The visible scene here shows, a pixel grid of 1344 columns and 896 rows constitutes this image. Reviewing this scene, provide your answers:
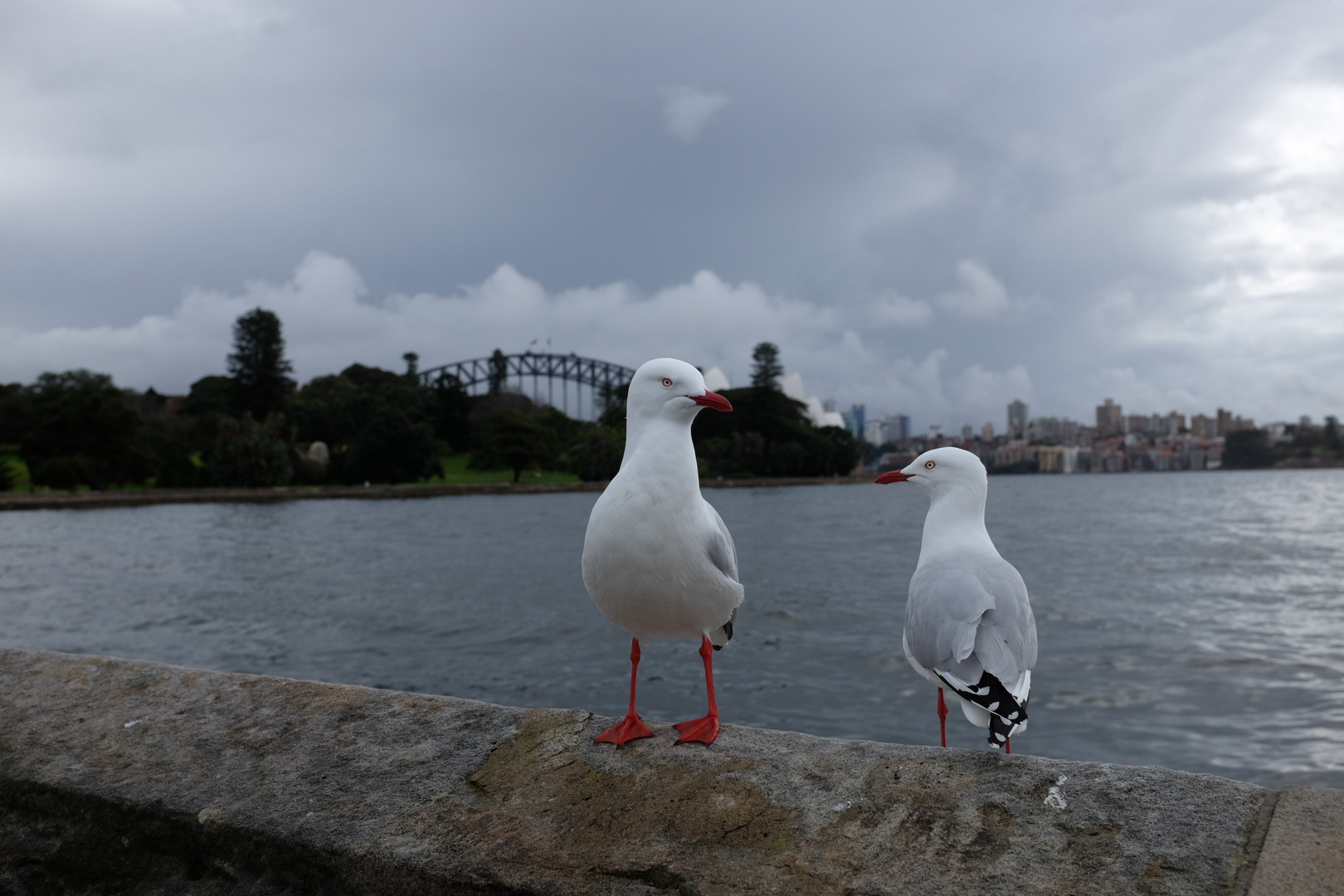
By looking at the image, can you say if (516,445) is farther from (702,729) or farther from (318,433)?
(702,729)

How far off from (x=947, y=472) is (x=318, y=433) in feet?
234

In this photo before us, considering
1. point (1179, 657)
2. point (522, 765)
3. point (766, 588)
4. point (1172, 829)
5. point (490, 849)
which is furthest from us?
point (766, 588)

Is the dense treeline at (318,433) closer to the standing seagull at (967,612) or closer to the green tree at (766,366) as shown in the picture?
the green tree at (766,366)

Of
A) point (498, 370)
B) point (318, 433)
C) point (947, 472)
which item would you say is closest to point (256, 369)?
point (318, 433)

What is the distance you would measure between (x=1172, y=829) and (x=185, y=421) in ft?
231

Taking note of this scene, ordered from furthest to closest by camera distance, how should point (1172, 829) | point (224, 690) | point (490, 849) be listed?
1. point (224, 690)
2. point (490, 849)
3. point (1172, 829)

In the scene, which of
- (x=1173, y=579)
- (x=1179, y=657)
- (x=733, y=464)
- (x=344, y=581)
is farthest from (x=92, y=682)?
(x=733, y=464)

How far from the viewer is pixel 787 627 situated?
11.5 metres

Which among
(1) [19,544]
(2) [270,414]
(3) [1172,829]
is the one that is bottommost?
(1) [19,544]

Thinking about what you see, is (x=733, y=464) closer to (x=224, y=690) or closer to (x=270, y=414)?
(x=270, y=414)

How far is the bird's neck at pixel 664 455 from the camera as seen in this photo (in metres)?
2.35

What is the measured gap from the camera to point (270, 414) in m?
55.5

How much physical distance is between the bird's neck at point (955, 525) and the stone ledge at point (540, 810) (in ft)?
3.38

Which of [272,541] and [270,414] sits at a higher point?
[270,414]
